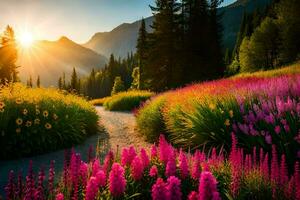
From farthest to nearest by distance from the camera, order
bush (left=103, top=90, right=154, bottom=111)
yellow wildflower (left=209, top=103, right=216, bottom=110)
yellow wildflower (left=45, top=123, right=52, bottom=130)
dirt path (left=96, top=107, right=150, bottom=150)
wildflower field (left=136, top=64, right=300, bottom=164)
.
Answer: bush (left=103, top=90, right=154, bottom=111) < dirt path (left=96, top=107, right=150, bottom=150) < yellow wildflower (left=45, top=123, right=52, bottom=130) < yellow wildflower (left=209, top=103, right=216, bottom=110) < wildflower field (left=136, top=64, right=300, bottom=164)

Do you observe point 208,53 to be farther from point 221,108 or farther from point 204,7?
point 221,108

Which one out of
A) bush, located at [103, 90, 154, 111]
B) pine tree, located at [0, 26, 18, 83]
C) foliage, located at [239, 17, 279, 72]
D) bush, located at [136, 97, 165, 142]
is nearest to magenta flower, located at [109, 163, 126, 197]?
bush, located at [136, 97, 165, 142]

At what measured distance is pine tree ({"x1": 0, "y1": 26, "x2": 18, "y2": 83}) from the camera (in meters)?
54.9

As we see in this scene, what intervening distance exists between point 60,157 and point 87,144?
189 centimetres

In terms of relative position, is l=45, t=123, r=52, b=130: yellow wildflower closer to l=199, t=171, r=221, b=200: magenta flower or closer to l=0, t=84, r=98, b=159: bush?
l=0, t=84, r=98, b=159: bush

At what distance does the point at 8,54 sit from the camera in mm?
57969

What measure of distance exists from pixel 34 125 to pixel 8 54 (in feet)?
175

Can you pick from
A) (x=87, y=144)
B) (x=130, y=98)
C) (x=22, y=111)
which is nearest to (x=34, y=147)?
(x=22, y=111)

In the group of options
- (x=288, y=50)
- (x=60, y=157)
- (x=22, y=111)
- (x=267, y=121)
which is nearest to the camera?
(x=267, y=121)

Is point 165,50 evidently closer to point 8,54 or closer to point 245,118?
point 245,118

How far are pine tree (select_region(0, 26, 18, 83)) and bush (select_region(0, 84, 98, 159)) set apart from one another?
46399 millimetres

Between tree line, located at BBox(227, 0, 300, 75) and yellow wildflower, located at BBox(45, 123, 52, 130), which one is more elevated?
tree line, located at BBox(227, 0, 300, 75)

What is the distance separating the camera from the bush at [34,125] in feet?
29.5

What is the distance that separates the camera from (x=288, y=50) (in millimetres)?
45500
